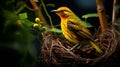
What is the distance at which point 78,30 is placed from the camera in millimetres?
934

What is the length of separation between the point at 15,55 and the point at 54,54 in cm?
57

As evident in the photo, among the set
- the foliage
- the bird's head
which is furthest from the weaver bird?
the foliage

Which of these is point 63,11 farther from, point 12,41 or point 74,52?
point 12,41

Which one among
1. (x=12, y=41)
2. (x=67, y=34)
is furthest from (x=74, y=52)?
(x=12, y=41)

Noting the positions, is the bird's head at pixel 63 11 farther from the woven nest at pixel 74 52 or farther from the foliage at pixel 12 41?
the foliage at pixel 12 41

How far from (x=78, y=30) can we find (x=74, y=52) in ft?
0.34

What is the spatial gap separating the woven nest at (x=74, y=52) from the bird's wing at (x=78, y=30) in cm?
5

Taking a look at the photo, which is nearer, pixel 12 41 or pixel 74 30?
pixel 12 41

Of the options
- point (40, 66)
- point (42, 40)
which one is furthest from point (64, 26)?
point (40, 66)

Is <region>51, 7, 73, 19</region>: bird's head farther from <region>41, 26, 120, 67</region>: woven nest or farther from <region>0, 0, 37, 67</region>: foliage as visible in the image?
<region>0, 0, 37, 67</region>: foliage

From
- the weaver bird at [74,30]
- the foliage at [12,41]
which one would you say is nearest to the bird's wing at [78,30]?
the weaver bird at [74,30]

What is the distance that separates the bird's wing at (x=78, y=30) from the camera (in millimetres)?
921

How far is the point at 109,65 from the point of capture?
0.88m

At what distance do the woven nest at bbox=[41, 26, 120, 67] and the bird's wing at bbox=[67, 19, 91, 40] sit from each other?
0.17ft
